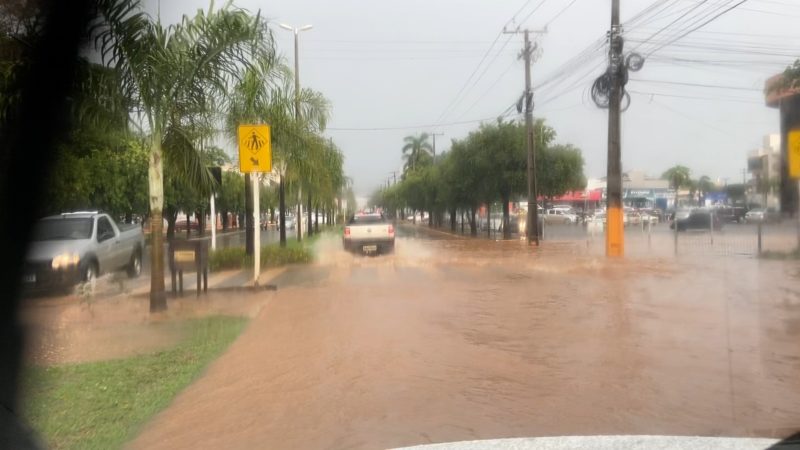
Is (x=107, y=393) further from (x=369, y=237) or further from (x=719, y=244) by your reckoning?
(x=719, y=244)

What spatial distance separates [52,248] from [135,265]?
4.31 m

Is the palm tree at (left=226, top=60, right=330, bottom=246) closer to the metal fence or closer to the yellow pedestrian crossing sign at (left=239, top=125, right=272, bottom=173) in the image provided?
the yellow pedestrian crossing sign at (left=239, top=125, right=272, bottom=173)

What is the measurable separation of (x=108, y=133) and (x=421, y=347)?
20.8ft

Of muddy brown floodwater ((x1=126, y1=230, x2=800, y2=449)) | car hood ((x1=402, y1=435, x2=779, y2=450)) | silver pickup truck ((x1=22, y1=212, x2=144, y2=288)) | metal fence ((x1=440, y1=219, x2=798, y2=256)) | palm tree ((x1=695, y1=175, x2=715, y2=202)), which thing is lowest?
muddy brown floodwater ((x1=126, y1=230, x2=800, y2=449))

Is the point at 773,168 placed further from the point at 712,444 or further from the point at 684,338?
the point at 712,444

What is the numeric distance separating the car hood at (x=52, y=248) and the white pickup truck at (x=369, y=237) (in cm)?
1276

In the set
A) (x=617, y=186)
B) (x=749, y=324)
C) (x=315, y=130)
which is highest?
(x=315, y=130)

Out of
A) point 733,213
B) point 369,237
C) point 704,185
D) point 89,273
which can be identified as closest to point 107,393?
point 89,273

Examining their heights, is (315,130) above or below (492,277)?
above

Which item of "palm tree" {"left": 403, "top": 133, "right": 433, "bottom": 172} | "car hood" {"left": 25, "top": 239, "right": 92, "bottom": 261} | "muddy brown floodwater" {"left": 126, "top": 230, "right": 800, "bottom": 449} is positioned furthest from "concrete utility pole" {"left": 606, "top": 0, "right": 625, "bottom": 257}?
"palm tree" {"left": 403, "top": 133, "right": 433, "bottom": 172}

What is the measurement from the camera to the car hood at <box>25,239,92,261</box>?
15.2 metres

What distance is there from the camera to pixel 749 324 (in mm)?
11305

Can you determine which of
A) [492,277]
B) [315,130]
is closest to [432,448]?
[492,277]

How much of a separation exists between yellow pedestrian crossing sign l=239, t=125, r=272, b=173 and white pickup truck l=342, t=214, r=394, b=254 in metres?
13.2
